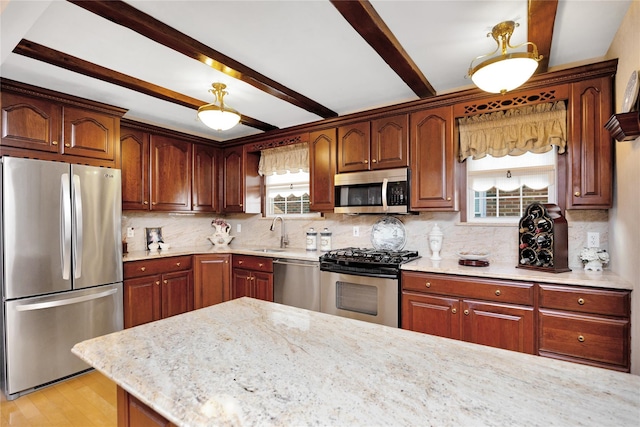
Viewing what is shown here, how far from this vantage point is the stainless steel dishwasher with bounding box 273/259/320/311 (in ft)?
10.5

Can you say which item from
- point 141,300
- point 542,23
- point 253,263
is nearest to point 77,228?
point 141,300

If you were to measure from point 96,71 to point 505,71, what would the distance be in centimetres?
274

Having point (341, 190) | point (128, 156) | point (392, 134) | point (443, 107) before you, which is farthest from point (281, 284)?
point (443, 107)

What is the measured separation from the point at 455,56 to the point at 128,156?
3.30 metres

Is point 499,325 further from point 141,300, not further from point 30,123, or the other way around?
point 30,123

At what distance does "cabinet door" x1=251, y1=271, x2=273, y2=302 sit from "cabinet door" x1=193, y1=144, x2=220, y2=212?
4.08ft

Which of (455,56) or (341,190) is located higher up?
(455,56)

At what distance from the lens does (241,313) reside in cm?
145

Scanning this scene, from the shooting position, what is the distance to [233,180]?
436 centimetres

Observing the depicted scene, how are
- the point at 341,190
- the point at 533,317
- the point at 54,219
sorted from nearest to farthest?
the point at 533,317
the point at 54,219
the point at 341,190

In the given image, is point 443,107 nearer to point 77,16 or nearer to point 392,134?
point 392,134

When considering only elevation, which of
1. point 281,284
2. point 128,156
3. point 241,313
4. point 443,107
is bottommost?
point 281,284

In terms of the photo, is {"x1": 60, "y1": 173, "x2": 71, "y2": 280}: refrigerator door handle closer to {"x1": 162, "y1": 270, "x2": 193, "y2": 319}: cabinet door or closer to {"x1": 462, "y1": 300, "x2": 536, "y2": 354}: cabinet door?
{"x1": 162, "y1": 270, "x2": 193, "y2": 319}: cabinet door

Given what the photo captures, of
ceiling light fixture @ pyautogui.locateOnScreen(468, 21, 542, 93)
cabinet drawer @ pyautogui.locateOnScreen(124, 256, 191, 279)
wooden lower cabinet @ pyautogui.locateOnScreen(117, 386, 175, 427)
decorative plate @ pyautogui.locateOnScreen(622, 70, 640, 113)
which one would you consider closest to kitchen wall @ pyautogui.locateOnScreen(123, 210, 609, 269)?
cabinet drawer @ pyautogui.locateOnScreen(124, 256, 191, 279)
